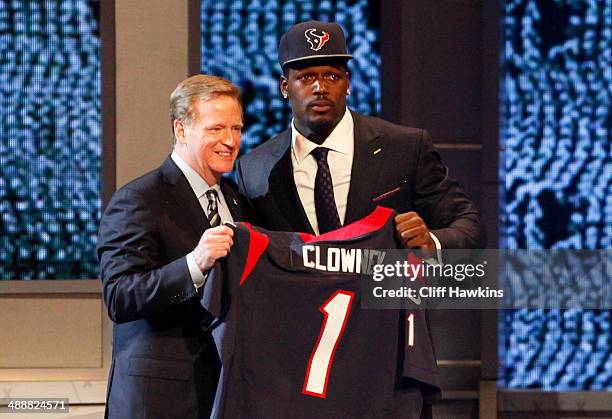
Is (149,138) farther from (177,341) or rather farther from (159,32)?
(177,341)

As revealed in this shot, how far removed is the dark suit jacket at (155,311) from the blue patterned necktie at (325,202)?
14.6 inches

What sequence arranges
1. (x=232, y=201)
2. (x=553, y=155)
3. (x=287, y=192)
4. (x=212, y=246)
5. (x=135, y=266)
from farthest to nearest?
(x=553, y=155)
(x=287, y=192)
(x=232, y=201)
(x=135, y=266)
(x=212, y=246)

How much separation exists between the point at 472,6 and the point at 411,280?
2.11 metres

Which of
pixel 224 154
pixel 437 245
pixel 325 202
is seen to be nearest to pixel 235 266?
pixel 224 154

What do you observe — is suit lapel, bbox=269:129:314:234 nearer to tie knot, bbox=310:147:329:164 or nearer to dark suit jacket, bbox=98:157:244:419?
tie knot, bbox=310:147:329:164

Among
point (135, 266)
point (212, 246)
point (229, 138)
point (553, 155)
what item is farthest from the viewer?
point (553, 155)

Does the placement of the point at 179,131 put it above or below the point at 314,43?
below

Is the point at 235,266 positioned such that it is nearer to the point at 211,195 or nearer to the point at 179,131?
the point at 211,195

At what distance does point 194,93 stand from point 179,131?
112mm

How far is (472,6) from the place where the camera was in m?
4.29

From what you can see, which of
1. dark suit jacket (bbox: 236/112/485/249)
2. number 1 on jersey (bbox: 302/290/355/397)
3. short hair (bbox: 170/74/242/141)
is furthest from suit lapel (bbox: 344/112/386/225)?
short hair (bbox: 170/74/242/141)

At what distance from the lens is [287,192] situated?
280 cm

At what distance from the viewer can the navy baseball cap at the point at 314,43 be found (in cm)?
271

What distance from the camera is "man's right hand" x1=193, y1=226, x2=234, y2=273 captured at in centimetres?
231
